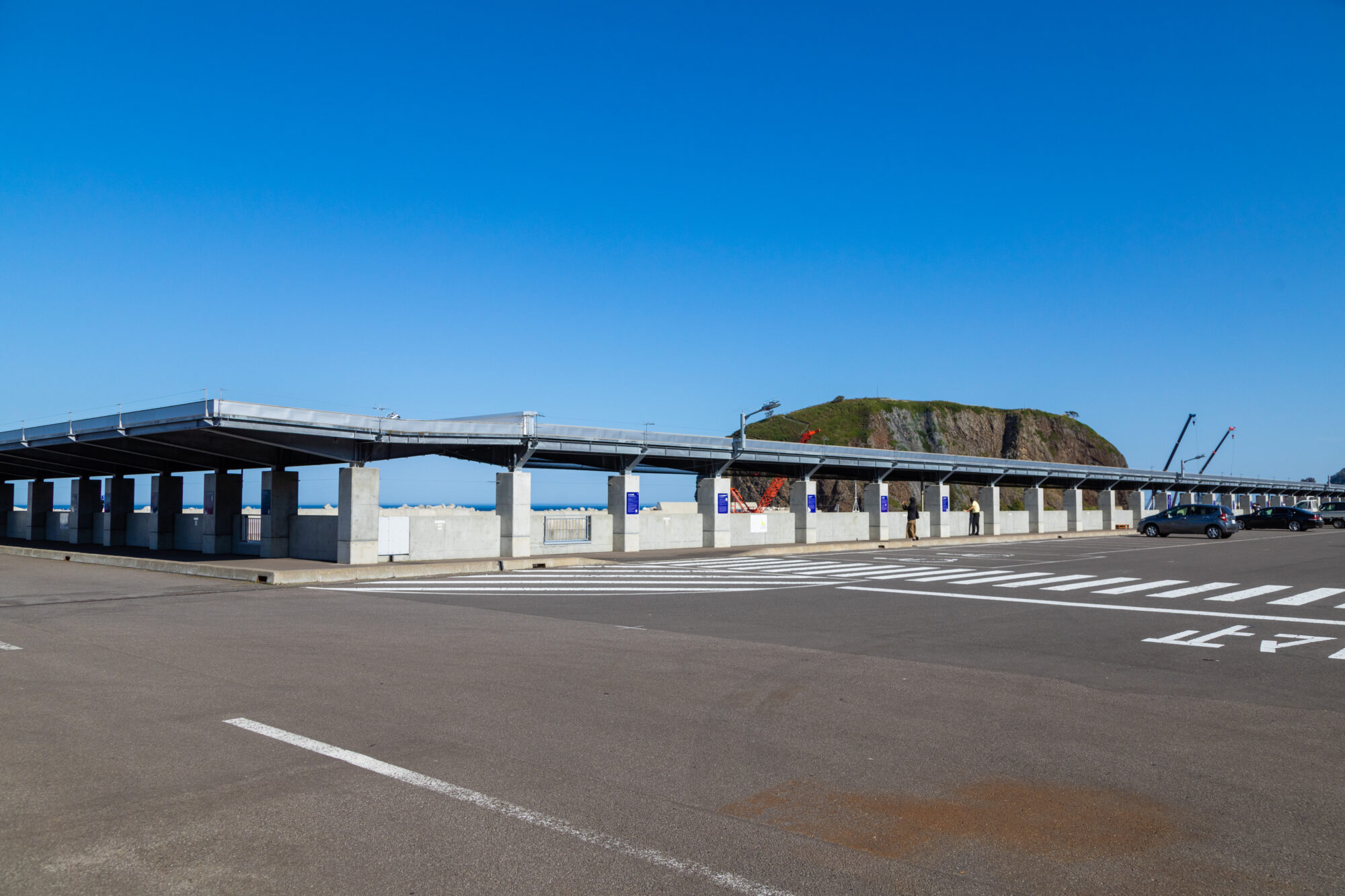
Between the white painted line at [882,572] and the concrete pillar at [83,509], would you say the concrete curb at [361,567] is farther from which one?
the white painted line at [882,572]

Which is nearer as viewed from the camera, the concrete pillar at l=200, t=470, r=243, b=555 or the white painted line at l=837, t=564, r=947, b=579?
the white painted line at l=837, t=564, r=947, b=579

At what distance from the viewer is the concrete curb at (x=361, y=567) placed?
72.2ft

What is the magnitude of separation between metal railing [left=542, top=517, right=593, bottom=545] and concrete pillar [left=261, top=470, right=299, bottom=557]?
8413 millimetres

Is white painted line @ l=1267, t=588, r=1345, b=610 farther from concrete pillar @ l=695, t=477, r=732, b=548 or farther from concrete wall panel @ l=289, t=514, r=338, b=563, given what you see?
concrete wall panel @ l=289, t=514, r=338, b=563

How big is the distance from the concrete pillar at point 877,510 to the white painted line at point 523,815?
39.3 meters

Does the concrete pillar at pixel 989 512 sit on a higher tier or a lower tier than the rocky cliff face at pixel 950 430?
lower

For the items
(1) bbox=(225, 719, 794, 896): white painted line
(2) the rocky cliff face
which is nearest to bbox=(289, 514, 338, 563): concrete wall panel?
(1) bbox=(225, 719, 794, 896): white painted line

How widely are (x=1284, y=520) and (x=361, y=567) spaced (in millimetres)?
58420

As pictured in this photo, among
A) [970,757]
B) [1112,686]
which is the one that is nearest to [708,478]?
[1112,686]

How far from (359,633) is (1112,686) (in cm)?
949

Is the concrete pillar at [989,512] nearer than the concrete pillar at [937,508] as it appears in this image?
No

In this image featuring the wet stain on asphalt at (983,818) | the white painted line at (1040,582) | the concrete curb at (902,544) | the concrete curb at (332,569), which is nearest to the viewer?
the wet stain on asphalt at (983,818)

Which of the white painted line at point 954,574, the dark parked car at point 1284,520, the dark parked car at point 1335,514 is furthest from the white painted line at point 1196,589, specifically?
the dark parked car at point 1335,514

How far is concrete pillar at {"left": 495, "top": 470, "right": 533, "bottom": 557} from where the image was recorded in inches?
1168
